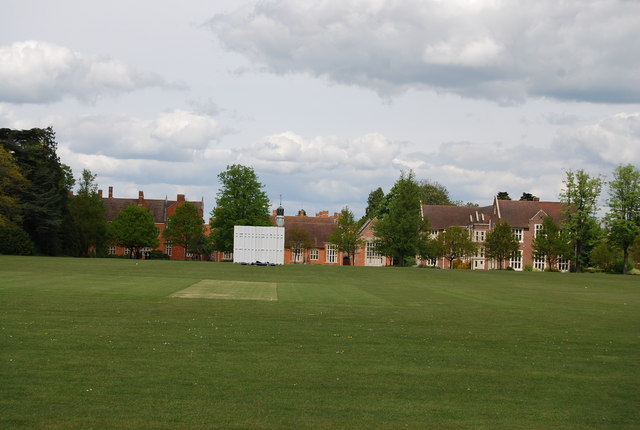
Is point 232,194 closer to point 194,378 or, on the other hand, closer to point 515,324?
point 515,324

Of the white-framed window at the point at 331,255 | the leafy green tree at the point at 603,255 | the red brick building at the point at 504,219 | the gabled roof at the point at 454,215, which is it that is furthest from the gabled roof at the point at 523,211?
the white-framed window at the point at 331,255

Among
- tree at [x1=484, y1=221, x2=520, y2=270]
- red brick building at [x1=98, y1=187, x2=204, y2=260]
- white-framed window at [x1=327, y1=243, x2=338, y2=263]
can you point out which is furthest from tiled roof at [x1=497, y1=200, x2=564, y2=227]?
red brick building at [x1=98, y1=187, x2=204, y2=260]

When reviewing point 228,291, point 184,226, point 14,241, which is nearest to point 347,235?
point 184,226

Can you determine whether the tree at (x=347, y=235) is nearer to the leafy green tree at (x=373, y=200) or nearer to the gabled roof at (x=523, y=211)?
the gabled roof at (x=523, y=211)

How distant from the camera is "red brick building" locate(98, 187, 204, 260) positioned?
5148 inches

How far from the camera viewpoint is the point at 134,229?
4375 inches

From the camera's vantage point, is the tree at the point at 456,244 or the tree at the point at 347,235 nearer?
the tree at the point at 456,244

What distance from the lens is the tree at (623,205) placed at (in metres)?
91.5

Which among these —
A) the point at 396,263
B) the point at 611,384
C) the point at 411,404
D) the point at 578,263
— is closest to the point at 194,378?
the point at 411,404

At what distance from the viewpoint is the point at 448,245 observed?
3971 inches

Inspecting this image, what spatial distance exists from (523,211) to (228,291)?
3545 inches

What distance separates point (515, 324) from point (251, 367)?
12158 millimetres

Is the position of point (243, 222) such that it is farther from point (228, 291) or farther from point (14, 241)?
point (228, 291)

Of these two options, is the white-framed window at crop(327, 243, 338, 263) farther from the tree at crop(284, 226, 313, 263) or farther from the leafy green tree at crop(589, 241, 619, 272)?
the leafy green tree at crop(589, 241, 619, 272)
